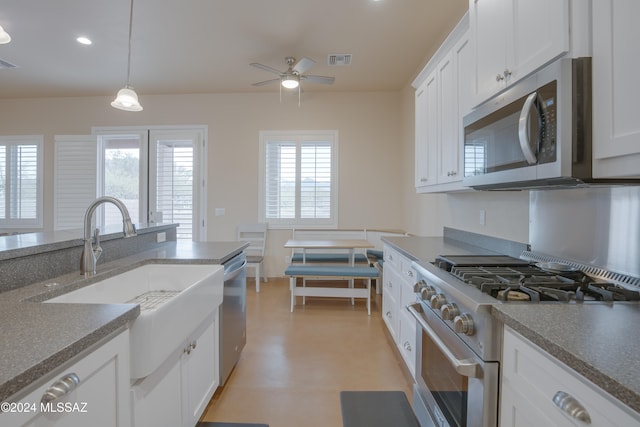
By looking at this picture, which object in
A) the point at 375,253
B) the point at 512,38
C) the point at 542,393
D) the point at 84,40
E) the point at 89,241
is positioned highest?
the point at 84,40

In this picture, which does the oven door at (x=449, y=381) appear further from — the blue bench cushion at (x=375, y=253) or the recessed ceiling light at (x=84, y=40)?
the recessed ceiling light at (x=84, y=40)

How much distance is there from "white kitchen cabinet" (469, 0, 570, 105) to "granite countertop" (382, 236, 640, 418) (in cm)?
88

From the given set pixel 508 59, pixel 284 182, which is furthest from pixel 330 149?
pixel 508 59

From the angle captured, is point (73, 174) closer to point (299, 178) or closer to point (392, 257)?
point (299, 178)

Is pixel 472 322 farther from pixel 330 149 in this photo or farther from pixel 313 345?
pixel 330 149

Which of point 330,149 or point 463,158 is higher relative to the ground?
point 330,149

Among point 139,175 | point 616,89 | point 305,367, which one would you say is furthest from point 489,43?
point 139,175

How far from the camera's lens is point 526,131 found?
1.19m

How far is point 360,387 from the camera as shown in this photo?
209cm

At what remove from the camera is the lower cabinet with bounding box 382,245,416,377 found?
1.98m

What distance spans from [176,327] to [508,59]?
73.7 inches

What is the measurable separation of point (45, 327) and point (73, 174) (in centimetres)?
547

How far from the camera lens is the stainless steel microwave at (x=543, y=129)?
102 centimetres

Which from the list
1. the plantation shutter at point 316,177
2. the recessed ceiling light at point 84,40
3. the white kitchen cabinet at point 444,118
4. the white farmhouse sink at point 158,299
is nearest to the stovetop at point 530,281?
the white kitchen cabinet at point 444,118
